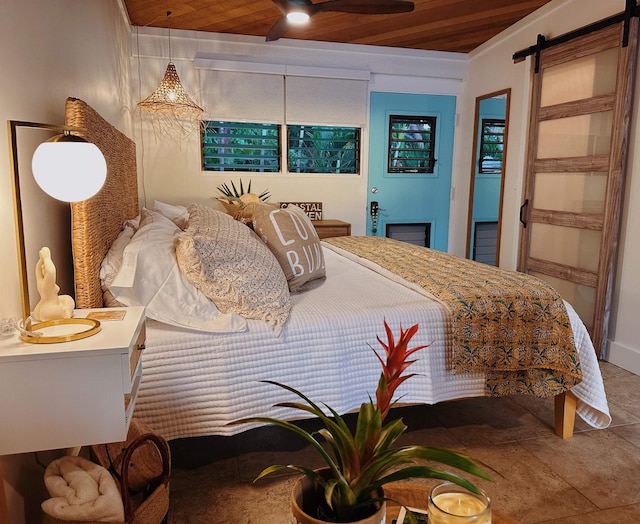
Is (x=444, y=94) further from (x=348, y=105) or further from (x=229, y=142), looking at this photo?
(x=229, y=142)

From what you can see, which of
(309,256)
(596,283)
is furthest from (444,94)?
(309,256)

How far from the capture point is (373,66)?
191 inches

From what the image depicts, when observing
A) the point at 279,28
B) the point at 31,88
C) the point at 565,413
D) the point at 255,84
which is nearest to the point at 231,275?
the point at 31,88

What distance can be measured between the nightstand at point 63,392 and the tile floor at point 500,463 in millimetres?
648

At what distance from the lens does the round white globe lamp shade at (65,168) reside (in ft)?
3.88

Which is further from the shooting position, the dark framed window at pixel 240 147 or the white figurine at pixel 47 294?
the dark framed window at pixel 240 147

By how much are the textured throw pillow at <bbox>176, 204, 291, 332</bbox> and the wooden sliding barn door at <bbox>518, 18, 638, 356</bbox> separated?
2449 millimetres

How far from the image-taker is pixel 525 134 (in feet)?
13.5

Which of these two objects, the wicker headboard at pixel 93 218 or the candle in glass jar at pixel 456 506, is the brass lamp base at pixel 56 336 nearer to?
the wicker headboard at pixel 93 218

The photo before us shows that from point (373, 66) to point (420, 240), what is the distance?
1897 mm

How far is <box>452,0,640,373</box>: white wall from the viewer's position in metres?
3.05

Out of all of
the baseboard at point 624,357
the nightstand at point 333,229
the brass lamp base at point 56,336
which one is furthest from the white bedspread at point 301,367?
the nightstand at point 333,229

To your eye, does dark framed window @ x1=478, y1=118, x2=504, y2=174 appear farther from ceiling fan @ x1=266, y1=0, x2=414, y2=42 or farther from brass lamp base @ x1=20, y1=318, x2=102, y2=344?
brass lamp base @ x1=20, y1=318, x2=102, y2=344

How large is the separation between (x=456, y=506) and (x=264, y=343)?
1069 millimetres
